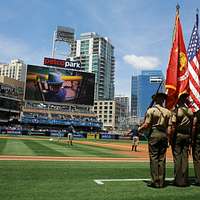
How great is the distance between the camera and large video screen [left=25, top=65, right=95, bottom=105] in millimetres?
76812

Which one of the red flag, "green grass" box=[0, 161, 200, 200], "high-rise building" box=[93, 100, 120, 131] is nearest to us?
"green grass" box=[0, 161, 200, 200]

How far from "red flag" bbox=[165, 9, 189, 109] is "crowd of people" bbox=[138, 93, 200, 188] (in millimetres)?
1134

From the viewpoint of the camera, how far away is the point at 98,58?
18175cm

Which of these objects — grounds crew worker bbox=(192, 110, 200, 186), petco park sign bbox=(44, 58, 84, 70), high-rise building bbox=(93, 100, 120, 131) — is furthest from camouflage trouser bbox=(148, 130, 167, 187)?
high-rise building bbox=(93, 100, 120, 131)

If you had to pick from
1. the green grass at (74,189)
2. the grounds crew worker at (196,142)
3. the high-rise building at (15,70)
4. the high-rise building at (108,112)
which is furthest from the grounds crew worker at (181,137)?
the high-rise building at (15,70)

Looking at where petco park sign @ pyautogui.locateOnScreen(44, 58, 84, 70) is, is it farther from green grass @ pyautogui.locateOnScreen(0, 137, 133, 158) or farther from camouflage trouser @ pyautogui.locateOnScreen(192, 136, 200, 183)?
camouflage trouser @ pyautogui.locateOnScreen(192, 136, 200, 183)

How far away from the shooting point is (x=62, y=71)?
80750 mm

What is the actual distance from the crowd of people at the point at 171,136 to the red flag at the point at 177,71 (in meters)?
1.13

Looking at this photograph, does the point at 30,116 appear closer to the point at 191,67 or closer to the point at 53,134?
the point at 53,134


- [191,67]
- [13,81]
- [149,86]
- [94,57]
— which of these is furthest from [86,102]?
[94,57]

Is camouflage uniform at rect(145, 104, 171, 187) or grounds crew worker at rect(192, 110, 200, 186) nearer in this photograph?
camouflage uniform at rect(145, 104, 171, 187)

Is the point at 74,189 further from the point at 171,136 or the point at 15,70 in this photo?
the point at 15,70

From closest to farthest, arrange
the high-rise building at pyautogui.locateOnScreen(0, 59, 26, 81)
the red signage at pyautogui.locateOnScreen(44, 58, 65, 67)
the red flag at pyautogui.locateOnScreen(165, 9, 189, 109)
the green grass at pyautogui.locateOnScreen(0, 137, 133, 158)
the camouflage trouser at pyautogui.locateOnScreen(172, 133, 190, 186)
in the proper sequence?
the camouflage trouser at pyautogui.locateOnScreen(172, 133, 190, 186), the red flag at pyautogui.locateOnScreen(165, 9, 189, 109), the green grass at pyautogui.locateOnScreen(0, 137, 133, 158), the red signage at pyautogui.locateOnScreen(44, 58, 65, 67), the high-rise building at pyautogui.locateOnScreen(0, 59, 26, 81)

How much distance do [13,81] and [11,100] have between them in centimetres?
1659
